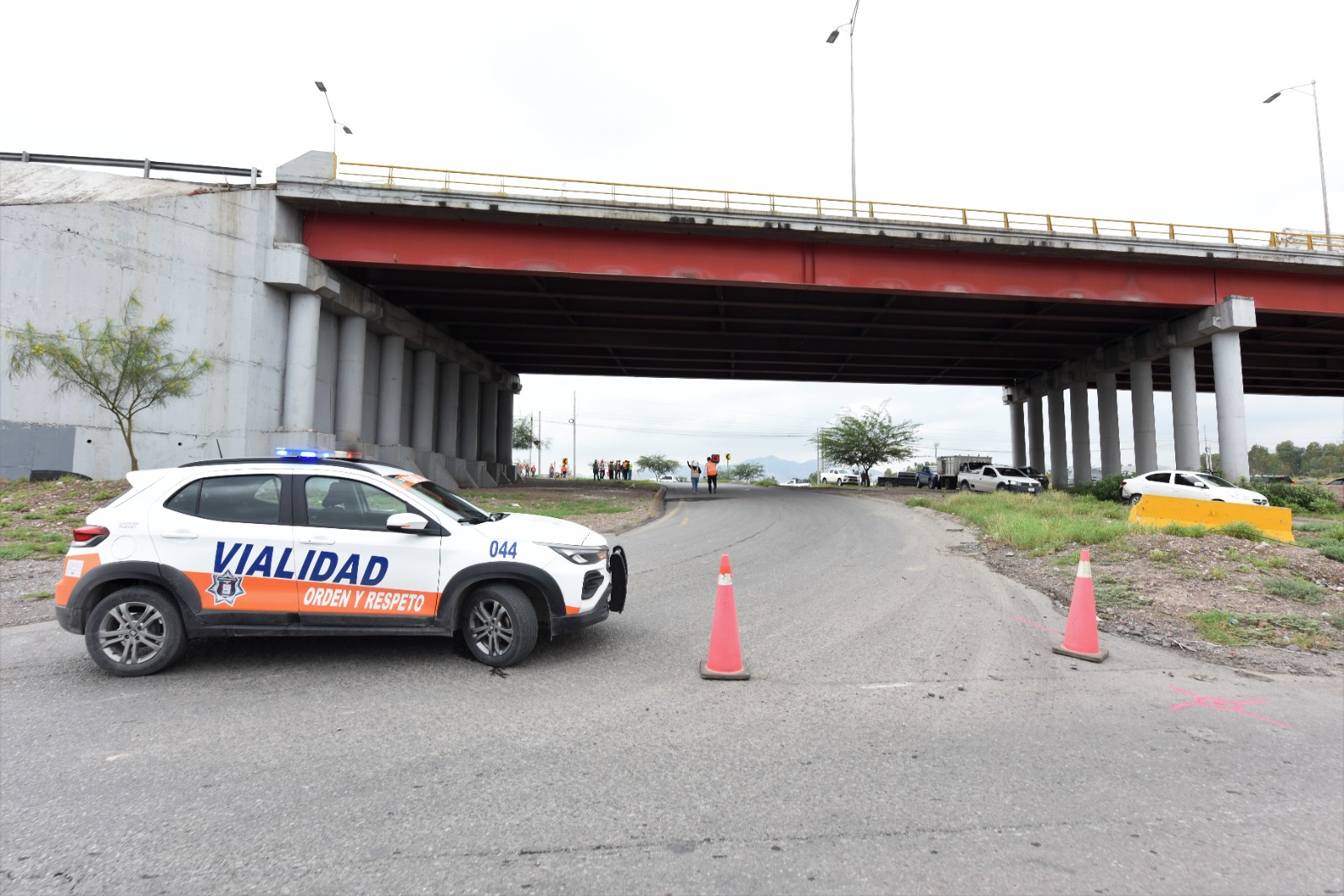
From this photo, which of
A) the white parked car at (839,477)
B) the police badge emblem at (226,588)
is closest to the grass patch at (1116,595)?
the police badge emblem at (226,588)

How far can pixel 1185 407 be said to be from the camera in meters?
31.7

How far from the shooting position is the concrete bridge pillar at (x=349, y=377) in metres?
24.5

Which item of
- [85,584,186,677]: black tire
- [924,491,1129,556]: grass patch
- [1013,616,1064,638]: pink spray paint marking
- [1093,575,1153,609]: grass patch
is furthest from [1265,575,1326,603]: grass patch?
[85,584,186,677]: black tire

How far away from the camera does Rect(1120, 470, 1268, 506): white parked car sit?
21.7 metres

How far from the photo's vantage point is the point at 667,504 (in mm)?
24672

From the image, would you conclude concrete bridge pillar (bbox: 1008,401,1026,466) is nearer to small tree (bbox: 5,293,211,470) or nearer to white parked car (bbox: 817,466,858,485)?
white parked car (bbox: 817,466,858,485)

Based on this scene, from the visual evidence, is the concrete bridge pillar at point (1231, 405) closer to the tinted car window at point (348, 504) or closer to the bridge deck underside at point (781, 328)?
the bridge deck underside at point (781, 328)

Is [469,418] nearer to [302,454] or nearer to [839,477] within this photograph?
[302,454]

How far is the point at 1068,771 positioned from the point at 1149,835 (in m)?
0.67

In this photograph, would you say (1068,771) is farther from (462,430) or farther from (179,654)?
(462,430)

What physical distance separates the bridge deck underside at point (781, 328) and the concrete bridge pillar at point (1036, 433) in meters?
4.55

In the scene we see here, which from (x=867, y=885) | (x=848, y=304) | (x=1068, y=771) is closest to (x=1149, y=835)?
(x=1068, y=771)

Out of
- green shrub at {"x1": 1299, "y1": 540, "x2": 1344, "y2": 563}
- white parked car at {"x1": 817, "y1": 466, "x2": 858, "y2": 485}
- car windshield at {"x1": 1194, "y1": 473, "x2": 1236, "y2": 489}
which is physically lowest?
green shrub at {"x1": 1299, "y1": 540, "x2": 1344, "y2": 563}

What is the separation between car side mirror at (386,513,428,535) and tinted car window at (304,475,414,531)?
13 cm
